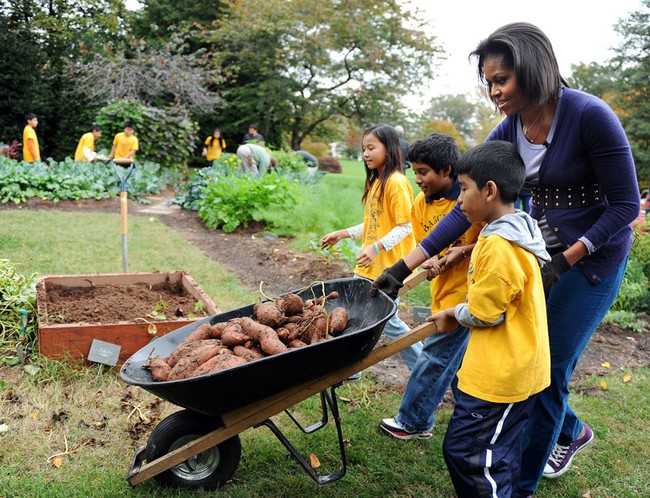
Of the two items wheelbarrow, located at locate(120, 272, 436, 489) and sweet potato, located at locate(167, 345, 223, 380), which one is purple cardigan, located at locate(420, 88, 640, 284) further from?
sweet potato, located at locate(167, 345, 223, 380)

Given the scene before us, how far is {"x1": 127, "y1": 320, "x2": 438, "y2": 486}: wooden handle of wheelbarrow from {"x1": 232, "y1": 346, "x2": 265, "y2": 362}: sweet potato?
18cm

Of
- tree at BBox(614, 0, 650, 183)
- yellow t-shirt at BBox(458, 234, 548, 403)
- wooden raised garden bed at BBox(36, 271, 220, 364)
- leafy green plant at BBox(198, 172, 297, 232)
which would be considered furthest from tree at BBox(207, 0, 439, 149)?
yellow t-shirt at BBox(458, 234, 548, 403)

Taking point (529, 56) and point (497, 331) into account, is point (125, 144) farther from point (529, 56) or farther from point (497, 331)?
point (497, 331)

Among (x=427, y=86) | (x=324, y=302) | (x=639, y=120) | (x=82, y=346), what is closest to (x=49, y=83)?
(x=427, y=86)

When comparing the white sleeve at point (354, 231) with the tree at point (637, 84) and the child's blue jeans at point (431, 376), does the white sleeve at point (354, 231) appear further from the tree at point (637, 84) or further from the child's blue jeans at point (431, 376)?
the tree at point (637, 84)

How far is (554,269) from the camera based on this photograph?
2.22 m

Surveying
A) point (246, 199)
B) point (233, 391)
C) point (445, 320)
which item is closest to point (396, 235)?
point (445, 320)

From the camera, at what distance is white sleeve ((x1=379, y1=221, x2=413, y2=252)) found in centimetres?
330

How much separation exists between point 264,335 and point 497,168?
45.4 inches

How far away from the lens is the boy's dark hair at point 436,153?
284cm

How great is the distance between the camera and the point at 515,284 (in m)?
2.01

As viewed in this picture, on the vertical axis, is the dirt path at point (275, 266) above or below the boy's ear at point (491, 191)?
below

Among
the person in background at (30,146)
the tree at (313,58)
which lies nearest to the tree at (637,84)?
the tree at (313,58)

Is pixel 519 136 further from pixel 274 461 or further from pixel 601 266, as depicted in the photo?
pixel 274 461
